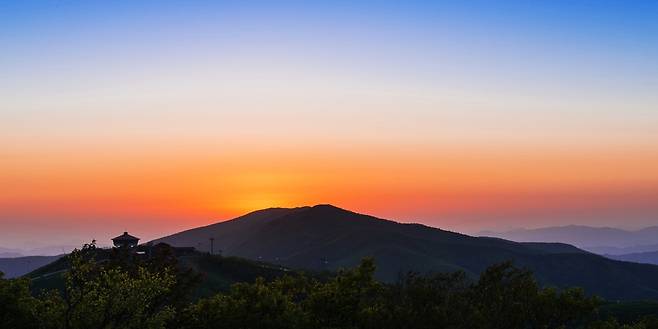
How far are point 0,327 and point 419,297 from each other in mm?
26978

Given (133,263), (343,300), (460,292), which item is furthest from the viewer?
(133,263)

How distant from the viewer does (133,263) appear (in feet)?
170

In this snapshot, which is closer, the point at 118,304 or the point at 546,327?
the point at 118,304

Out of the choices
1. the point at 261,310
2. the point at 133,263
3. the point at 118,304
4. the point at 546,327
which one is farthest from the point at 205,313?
the point at 546,327

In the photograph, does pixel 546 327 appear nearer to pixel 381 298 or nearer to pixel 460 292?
pixel 460 292

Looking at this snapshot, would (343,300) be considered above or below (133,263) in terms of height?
below

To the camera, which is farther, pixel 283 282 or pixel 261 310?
pixel 283 282

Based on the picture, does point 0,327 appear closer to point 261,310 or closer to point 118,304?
point 118,304

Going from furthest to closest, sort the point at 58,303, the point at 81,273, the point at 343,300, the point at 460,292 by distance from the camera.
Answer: the point at 460,292 < the point at 343,300 < the point at 58,303 < the point at 81,273

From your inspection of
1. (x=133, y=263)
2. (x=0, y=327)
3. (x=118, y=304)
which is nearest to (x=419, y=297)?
(x=118, y=304)

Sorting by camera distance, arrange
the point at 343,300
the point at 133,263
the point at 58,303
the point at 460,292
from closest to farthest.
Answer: the point at 58,303, the point at 343,300, the point at 460,292, the point at 133,263

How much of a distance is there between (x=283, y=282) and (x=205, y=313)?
7417 mm

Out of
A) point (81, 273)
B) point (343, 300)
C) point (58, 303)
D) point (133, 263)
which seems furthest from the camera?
point (133, 263)

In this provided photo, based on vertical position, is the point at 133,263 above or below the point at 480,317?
above
